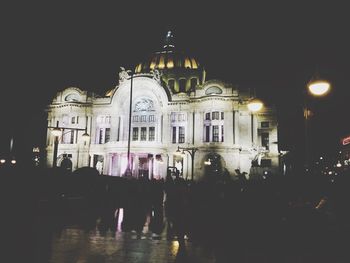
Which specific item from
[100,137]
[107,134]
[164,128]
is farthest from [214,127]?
[100,137]

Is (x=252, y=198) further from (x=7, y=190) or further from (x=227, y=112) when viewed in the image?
(x=227, y=112)

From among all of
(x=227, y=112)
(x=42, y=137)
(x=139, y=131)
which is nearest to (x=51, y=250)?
(x=227, y=112)

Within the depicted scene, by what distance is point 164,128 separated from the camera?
47344mm

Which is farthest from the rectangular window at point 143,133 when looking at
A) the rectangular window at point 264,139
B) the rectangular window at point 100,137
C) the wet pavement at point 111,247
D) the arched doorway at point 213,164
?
the wet pavement at point 111,247

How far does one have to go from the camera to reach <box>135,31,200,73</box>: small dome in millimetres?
61375

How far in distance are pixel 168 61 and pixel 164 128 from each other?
65.1ft

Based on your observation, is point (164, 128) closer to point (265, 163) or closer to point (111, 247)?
point (265, 163)

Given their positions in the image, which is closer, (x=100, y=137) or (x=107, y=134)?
(x=107, y=134)

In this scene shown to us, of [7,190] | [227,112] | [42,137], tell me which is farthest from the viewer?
[42,137]

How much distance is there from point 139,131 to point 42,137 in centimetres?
2119

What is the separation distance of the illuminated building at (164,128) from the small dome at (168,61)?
1388cm

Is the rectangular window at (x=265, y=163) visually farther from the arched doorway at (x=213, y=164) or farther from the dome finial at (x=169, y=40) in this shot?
the dome finial at (x=169, y=40)

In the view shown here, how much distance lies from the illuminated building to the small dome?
13879mm

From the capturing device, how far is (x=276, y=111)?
44562 millimetres
